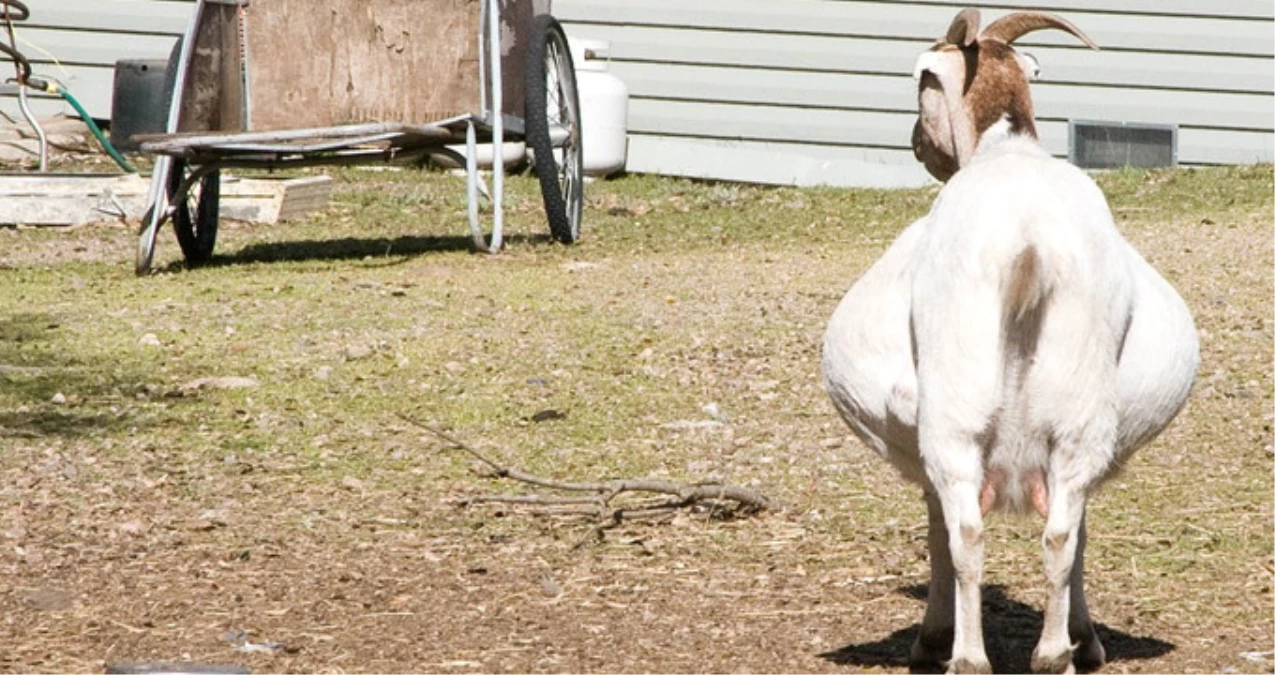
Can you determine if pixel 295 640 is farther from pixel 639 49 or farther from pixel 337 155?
pixel 639 49

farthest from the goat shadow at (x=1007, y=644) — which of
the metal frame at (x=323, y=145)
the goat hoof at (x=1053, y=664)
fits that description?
the metal frame at (x=323, y=145)

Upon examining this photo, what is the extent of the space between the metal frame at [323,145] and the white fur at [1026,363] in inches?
229

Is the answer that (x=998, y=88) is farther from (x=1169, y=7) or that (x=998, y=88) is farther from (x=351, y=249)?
(x=1169, y=7)

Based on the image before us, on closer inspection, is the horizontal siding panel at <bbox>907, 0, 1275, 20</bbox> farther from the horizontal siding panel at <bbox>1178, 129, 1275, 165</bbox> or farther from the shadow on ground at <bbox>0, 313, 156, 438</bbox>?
the shadow on ground at <bbox>0, 313, 156, 438</bbox>

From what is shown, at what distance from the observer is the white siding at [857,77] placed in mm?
13711

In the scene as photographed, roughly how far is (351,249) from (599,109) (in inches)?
143

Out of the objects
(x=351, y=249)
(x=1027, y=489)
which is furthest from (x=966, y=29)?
(x=351, y=249)

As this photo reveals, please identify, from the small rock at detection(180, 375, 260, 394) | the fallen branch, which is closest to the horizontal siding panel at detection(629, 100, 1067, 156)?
the small rock at detection(180, 375, 260, 394)

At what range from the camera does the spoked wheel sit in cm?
964

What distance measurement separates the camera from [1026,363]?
3.39m

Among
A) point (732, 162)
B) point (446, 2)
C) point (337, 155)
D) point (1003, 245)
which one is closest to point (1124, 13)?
point (732, 162)

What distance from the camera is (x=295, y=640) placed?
4.25 m

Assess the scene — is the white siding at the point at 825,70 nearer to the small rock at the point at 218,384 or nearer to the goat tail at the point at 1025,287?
the small rock at the point at 218,384

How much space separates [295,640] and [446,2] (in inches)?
269
